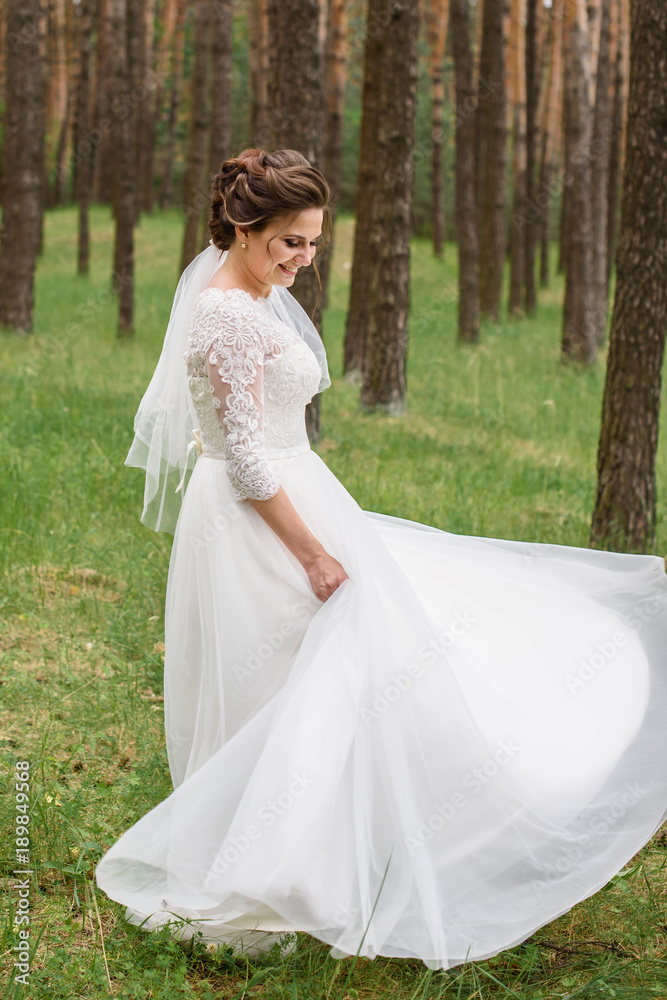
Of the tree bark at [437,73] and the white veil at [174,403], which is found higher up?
the tree bark at [437,73]

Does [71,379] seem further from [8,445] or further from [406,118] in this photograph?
[406,118]

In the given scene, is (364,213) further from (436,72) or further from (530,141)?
(436,72)

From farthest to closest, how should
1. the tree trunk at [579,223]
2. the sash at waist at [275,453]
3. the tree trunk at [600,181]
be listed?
the tree trunk at [600,181]
the tree trunk at [579,223]
the sash at waist at [275,453]

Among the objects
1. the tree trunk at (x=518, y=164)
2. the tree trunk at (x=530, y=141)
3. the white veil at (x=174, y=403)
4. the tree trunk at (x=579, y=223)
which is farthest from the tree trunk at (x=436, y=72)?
the white veil at (x=174, y=403)

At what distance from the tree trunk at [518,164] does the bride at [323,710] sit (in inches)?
646

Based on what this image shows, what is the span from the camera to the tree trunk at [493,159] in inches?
598

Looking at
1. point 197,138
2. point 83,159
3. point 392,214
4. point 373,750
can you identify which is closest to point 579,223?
point 392,214

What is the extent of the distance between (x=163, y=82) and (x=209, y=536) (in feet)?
117

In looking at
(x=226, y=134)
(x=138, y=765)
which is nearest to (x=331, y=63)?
Answer: (x=226, y=134)

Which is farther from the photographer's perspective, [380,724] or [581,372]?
[581,372]

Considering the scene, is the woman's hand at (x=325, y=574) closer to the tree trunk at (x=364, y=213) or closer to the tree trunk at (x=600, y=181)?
the tree trunk at (x=364, y=213)

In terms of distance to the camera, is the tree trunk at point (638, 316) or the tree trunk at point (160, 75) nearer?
the tree trunk at point (638, 316)

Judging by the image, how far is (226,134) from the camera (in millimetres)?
14344

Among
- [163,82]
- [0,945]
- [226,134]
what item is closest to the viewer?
[0,945]
